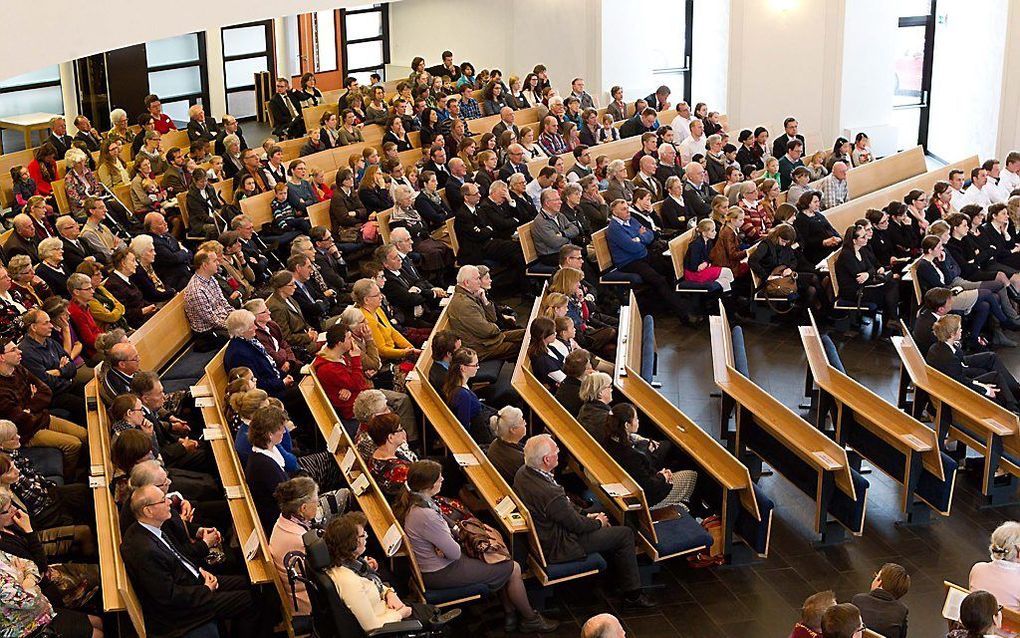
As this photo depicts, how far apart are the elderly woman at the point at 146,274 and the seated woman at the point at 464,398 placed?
307cm

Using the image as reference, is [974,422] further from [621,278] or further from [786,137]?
[786,137]

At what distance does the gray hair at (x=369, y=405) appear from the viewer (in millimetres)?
6125

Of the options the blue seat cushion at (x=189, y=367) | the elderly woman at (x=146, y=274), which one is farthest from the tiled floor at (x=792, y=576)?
the elderly woman at (x=146, y=274)

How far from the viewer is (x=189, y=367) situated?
7547 millimetres

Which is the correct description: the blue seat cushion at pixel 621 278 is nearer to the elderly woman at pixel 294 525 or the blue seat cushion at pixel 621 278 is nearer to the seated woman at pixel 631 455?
the seated woman at pixel 631 455

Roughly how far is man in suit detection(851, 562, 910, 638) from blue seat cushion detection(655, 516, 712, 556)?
108 centimetres

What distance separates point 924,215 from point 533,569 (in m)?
7.18

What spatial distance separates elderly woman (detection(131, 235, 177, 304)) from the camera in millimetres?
8688

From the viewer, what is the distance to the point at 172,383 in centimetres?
727

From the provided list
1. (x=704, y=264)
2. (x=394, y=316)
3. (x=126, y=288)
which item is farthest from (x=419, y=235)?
(x=126, y=288)

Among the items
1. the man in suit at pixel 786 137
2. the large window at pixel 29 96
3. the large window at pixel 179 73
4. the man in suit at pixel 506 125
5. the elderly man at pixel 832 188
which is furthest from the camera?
the large window at pixel 179 73

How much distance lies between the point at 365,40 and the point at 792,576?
1645cm

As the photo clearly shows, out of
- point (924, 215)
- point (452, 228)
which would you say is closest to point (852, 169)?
point (924, 215)

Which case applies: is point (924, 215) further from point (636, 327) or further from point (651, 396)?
point (651, 396)
